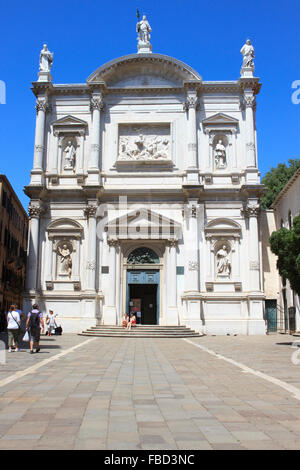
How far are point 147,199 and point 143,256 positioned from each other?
3.73m

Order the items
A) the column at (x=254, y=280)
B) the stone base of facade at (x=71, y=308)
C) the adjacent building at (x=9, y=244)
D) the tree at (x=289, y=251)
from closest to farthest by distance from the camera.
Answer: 1. the tree at (x=289, y=251)
2. the column at (x=254, y=280)
3. the stone base of facade at (x=71, y=308)
4. the adjacent building at (x=9, y=244)

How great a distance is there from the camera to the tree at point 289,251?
20125 millimetres

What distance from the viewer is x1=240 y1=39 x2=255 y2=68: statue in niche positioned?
106 ft

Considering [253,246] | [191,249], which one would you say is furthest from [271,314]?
[191,249]

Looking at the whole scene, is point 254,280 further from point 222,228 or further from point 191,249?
point 191,249

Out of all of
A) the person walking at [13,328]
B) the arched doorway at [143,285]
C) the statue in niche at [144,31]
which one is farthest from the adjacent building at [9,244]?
the person walking at [13,328]

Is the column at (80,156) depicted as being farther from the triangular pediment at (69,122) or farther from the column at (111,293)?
the column at (111,293)

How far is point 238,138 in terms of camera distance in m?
32.0

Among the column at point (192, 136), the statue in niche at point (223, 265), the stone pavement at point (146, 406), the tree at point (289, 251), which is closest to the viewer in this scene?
the stone pavement at point (146, 406)

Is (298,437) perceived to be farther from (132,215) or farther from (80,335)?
(132,215)

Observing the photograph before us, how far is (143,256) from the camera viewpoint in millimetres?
31203

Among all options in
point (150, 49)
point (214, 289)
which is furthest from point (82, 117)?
point (214, 289)

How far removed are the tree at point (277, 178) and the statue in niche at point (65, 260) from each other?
21760 mm

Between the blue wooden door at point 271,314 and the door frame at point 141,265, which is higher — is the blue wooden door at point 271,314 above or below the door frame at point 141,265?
below
